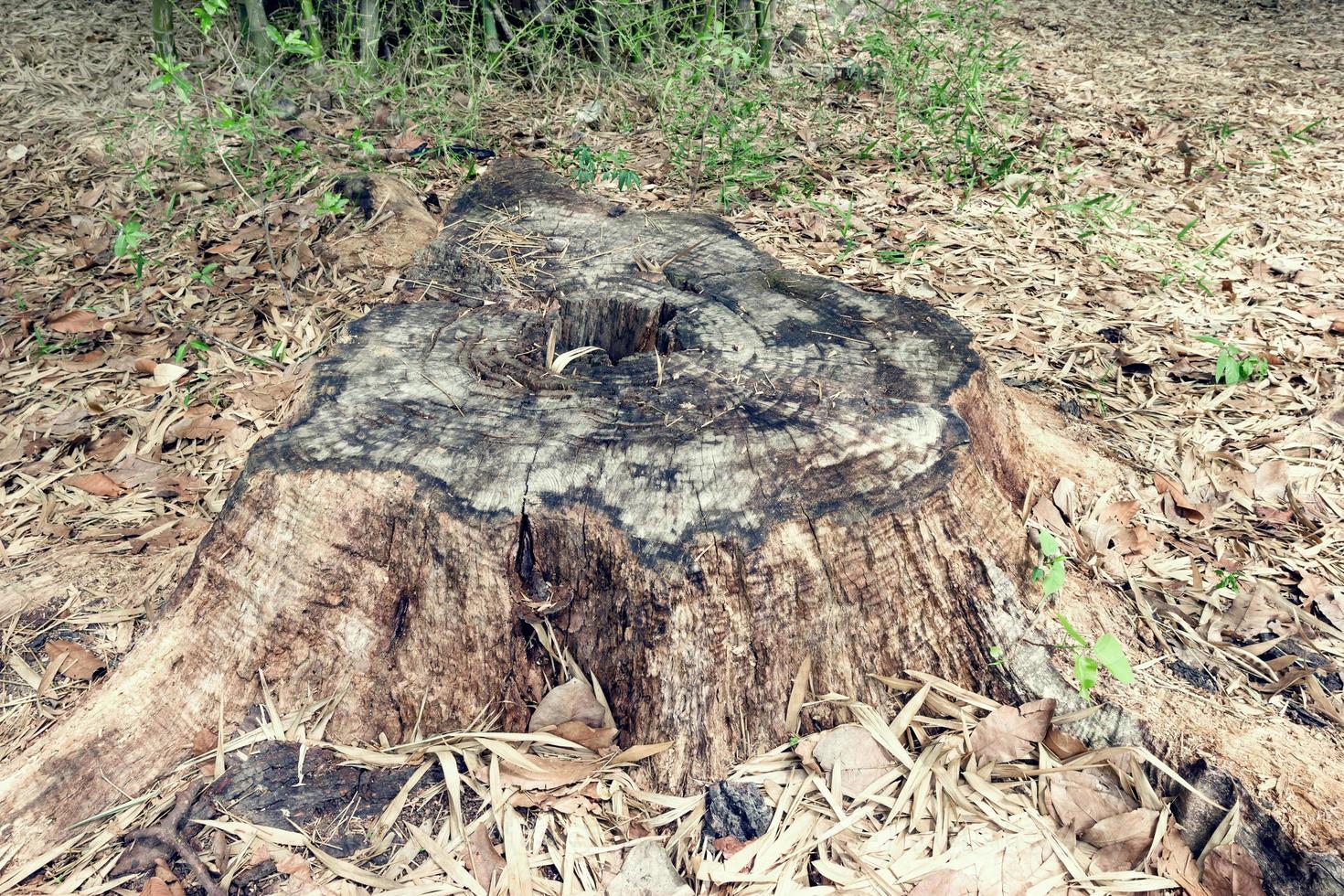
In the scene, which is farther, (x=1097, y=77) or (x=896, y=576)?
(x=1097, y=77)

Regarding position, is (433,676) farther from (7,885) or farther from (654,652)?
(7,885)

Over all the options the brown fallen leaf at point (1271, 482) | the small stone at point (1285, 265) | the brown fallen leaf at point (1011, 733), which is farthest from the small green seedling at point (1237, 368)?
the brown fallen leaf at point (1011, 733)

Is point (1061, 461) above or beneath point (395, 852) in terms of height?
above

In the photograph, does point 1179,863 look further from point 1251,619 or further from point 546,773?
point 546,773


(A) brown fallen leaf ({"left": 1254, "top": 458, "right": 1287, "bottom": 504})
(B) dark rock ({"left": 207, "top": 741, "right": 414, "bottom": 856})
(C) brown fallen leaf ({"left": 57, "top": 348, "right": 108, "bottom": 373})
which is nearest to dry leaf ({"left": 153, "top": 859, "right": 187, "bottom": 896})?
(B) dark rock ({"left": 207, "top": 741, "right": 414, "bottom": 856})

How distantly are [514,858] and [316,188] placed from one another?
2777 millimetres

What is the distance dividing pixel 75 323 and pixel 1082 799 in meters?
3.16

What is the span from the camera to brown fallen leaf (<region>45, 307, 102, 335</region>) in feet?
9.75

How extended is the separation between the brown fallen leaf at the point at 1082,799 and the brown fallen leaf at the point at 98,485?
2.33m

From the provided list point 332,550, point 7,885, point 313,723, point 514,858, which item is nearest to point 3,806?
point 7,885

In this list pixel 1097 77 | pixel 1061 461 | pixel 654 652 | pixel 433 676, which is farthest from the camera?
pixel 1097 77

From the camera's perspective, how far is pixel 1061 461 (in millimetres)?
2311

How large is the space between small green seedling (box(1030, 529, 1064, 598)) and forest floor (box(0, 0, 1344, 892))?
0.22 meters

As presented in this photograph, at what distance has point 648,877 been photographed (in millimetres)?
1538
